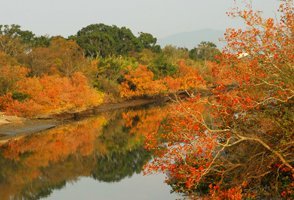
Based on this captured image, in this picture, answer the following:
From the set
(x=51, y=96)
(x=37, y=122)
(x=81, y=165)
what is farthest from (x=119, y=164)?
(x=51, y=96)

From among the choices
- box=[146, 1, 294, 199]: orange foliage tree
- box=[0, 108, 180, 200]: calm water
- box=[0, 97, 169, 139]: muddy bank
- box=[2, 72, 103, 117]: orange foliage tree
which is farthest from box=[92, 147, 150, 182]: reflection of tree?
box=[2, 72, 103, 117]: orange foliage tree

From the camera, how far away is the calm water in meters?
24.4

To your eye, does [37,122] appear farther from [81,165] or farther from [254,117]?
[254,117]

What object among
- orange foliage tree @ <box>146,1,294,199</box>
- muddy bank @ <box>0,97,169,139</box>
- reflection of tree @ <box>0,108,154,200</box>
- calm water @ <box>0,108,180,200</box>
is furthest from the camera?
muddy bank @ <box>0,97,169,139</box>

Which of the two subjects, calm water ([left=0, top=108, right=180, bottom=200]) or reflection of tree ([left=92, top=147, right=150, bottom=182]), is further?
reflection of tree ([left=92, top=147, right=150, bottom=182])

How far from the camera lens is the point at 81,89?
59.5m

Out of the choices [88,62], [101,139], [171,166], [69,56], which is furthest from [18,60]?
[171,166]

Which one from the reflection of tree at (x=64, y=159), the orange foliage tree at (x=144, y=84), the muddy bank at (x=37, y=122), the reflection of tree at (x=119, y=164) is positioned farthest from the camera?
the orange foliage tree at (x=144, y=84)

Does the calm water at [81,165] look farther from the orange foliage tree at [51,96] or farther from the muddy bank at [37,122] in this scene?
the orange foliage tree at [51,96]

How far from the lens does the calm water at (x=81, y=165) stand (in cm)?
2436

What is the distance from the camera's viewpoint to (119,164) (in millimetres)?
30562

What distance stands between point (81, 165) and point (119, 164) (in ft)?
8.87

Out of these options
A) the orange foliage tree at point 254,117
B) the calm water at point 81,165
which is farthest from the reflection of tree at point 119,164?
the orange foliage tree at point 254,117

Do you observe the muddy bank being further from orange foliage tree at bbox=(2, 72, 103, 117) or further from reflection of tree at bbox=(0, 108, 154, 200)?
reflection of tree at bbox=(0, 108, 154, 200)
